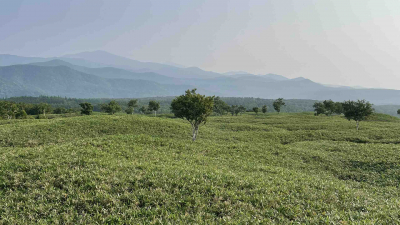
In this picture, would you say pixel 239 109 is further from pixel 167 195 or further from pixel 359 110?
pixel 167 195

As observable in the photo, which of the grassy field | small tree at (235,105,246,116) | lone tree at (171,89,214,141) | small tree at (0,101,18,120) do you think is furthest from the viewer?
small tree at (235,105,246,116)

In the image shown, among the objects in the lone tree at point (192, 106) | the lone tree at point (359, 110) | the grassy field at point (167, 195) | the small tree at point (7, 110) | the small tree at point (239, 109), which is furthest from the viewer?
the small tree at point (239, 109)

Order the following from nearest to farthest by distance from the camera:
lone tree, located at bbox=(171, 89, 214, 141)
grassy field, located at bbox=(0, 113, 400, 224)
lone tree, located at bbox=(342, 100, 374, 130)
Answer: grassy field, located at bbox=(0, 113, 400, 224) → lone tree, located at bbox=(171, 89, 214, 141) → lone tree, located at bbox=(342, 100, 374, 130)

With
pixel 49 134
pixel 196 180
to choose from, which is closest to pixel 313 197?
pixel 196 180

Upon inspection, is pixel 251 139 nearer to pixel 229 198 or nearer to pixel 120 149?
pixel 120 149

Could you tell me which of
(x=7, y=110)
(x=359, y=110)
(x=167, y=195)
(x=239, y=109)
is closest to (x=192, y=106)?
(x=167, y=195)

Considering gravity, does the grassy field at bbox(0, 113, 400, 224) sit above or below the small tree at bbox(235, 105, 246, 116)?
below

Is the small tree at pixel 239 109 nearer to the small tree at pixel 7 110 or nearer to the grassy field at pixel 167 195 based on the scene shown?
the grassy field at pixel 167 195

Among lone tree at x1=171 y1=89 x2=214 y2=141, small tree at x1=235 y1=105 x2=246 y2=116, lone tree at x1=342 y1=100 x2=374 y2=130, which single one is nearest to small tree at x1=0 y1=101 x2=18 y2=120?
lone tree at x1=171 y1=89 x2=214 y2=141

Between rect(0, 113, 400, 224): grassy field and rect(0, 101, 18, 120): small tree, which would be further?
rect(0, 101, 18, 120): small tree

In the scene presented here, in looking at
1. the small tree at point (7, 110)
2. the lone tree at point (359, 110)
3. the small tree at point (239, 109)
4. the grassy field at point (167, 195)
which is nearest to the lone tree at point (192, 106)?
the grassy field at point (167, 195)

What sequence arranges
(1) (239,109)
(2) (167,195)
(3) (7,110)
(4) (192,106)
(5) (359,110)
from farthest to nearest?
(1) (239,109), (3) (7,110), (5) (359,110), (4) (192,106), (2) (167,195)

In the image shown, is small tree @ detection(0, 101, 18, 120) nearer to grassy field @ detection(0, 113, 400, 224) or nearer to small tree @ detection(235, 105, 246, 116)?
grassy field @ detection(0, 113, 400, 224)

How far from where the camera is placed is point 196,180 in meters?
12.8
